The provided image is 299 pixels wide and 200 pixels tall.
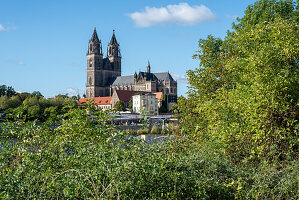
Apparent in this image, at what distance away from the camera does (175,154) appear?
6992 mm

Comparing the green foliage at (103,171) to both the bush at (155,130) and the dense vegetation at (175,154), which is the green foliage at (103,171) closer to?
the dense vegetation at (175,154)

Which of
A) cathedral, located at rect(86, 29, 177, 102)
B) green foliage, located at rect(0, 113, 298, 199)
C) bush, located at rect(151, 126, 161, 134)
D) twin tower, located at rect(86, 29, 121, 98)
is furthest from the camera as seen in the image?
twin tower, located at rect(86, 29, 121, 98)

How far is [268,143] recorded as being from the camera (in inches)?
379

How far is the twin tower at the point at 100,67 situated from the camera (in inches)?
5782

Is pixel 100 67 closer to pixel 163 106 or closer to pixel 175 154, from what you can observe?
pixel 163 106

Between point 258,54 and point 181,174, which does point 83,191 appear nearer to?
point 181,174

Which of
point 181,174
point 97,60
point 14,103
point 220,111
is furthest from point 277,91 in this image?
point 97,60

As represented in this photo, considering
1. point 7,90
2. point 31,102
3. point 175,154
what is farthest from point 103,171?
point 7,90

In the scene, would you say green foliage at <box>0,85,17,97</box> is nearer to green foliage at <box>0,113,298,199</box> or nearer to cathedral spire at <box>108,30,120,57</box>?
cathedral spire at <box>108,30,120,57</box>

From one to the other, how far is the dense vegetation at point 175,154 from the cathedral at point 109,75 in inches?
4917

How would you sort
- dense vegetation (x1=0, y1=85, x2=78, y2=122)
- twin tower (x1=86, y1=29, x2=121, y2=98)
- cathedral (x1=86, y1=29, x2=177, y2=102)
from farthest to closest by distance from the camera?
1. twin tower (x1=86, y1=29, x2=121, y2=98)
2. cathedral (x1=86, y1=29, x2=177, y2=102)
3. dense vegetation (x1=0, y1=85, x2=78, y2=122)

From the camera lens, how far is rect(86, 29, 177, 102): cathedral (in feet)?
452

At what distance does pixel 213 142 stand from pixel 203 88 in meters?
7.05

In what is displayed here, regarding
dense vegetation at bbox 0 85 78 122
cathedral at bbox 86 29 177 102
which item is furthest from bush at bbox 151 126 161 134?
cathedral at bbox 86 29 177 102
